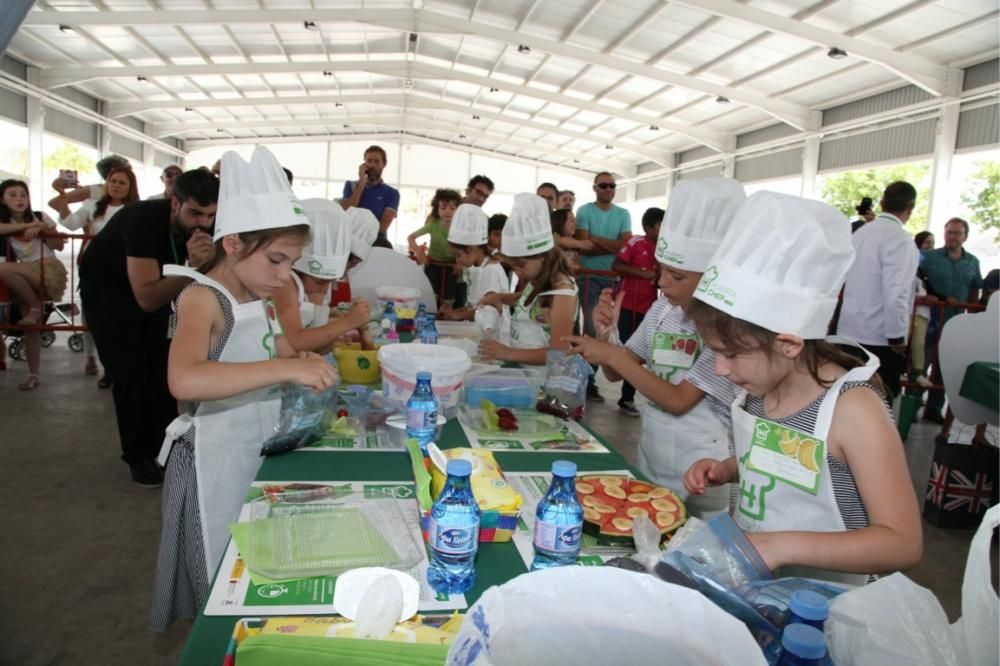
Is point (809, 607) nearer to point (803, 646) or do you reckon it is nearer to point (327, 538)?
point (803, 646)

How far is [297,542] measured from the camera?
1.18m

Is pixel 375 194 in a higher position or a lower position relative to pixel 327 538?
higher

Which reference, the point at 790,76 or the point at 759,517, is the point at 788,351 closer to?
the point at 759,517

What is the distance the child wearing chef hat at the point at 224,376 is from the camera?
1634mm

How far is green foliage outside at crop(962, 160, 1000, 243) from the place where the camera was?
33.7 feet

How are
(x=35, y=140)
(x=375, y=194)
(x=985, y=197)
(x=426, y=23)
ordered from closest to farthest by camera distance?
(x=375, y=194), (x=985, y=197), (x=426, y=23), (x=35, y=140)

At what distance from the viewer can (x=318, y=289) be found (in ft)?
10.9

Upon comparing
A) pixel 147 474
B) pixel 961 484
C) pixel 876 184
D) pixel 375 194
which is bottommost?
pixel 147 474

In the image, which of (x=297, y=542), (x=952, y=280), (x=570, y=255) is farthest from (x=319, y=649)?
(x=952, y=280)

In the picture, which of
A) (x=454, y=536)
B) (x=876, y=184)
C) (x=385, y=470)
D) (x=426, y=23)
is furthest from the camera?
(x=876, y=184)

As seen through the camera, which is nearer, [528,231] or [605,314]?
[605,314]

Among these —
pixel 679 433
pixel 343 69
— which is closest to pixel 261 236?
pixel 679 433

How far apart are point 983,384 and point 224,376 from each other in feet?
12.2

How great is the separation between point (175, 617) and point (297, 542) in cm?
87
